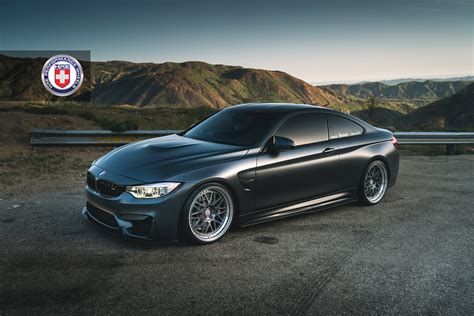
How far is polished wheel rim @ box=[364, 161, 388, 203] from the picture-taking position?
6949 mm

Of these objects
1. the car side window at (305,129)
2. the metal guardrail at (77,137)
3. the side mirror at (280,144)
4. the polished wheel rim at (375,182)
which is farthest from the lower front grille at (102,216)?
the metal guardrail at (77,137)

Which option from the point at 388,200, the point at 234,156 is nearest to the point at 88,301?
the point at 234,156

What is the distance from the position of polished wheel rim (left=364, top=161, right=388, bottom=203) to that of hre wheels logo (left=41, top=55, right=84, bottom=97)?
1610 centimetres

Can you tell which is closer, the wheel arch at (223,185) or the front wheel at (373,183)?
the wheel arch at (223,185)

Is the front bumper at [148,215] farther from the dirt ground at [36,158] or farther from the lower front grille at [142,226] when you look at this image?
the dirt ground at [36,158]

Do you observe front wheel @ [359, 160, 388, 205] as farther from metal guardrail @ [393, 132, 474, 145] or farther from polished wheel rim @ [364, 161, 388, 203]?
metal guardrail @ [393, 132, 474, 145]

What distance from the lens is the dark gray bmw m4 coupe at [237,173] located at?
186 inches

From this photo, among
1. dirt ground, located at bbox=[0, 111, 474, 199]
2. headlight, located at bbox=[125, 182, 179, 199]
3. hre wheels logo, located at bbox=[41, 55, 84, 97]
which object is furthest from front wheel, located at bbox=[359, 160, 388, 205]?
hre wheels logo, located at bbox=[41, 55, 84, 97]

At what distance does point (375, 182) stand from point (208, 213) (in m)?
3.31

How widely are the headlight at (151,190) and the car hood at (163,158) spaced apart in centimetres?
6

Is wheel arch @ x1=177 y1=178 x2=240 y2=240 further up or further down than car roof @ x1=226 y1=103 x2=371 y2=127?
further down

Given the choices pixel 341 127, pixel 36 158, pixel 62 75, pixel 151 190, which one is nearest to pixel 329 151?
pixel 341 127

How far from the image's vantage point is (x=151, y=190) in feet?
15.4

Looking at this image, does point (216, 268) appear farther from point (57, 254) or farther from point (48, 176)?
point (48, 176)
